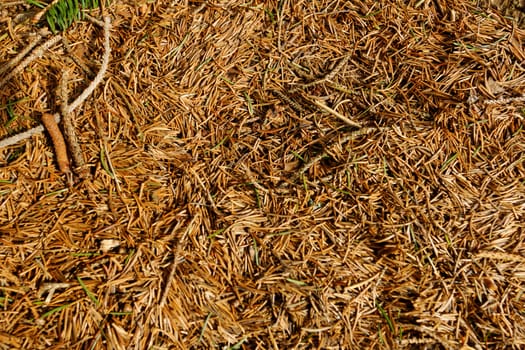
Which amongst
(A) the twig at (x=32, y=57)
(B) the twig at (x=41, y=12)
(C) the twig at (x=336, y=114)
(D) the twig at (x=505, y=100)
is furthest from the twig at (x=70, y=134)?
(D) the twig at (x=505, y=100)

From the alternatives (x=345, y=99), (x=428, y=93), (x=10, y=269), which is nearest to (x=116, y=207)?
(x=10, y=269)

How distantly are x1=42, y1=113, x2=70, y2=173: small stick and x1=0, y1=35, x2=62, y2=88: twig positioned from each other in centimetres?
20

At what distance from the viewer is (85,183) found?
1.46m

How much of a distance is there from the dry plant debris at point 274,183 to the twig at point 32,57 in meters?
0.02

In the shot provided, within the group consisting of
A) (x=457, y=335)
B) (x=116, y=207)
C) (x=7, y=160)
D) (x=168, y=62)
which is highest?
(x=168, y=62)

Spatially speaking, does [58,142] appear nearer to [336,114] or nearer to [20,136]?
[20,136]

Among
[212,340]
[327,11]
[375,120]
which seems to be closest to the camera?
[212,340]

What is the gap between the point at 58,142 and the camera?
4.87 feet

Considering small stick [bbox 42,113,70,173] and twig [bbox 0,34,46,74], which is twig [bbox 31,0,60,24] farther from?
small stick [bbox 42,113,70,173]

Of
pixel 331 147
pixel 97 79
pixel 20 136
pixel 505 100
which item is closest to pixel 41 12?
pixel 97 79

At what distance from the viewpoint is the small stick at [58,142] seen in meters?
1.47

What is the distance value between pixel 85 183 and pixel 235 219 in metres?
0.50

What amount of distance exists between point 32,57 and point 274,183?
943 millimetres

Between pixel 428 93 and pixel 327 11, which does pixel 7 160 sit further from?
pixel 428 93
